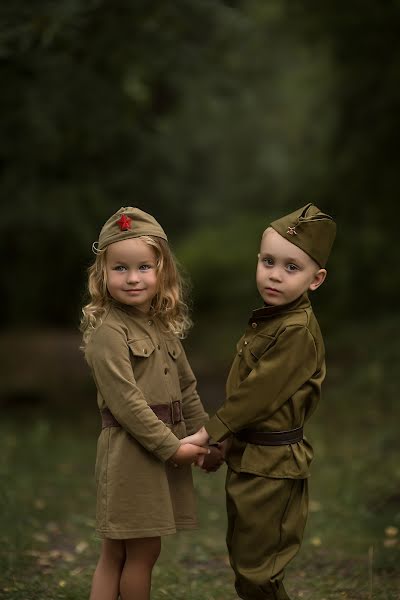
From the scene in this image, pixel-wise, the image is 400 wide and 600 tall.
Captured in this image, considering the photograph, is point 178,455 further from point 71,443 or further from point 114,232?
point 71,443

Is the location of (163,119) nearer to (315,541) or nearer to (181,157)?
(181,157)

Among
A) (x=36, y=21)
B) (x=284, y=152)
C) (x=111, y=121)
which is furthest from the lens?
(x=284, y=152)

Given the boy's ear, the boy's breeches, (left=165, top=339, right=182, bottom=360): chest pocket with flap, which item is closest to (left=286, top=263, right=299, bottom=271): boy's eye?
the boy's ear

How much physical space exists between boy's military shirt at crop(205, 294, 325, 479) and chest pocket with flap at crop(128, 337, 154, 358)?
0.36 m

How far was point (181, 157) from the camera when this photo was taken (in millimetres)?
14180

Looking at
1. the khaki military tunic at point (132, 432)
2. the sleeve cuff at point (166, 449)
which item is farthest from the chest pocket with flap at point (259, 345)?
the sleeve cuff at point (166, 449)

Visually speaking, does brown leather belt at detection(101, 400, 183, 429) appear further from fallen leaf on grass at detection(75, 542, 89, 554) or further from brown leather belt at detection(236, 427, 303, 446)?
fallen leaf on grass at detection(75, 542, 89, 554)

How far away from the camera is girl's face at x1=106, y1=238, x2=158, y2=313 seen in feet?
12.4

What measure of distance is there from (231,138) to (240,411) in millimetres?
19504

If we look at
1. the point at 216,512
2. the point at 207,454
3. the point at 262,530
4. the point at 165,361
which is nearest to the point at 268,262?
the point at 165,361

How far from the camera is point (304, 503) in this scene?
3877 millimetres

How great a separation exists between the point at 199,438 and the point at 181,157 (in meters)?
10.7

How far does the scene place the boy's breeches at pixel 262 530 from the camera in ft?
12.3

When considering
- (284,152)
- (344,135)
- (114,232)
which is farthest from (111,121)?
(284,152)
